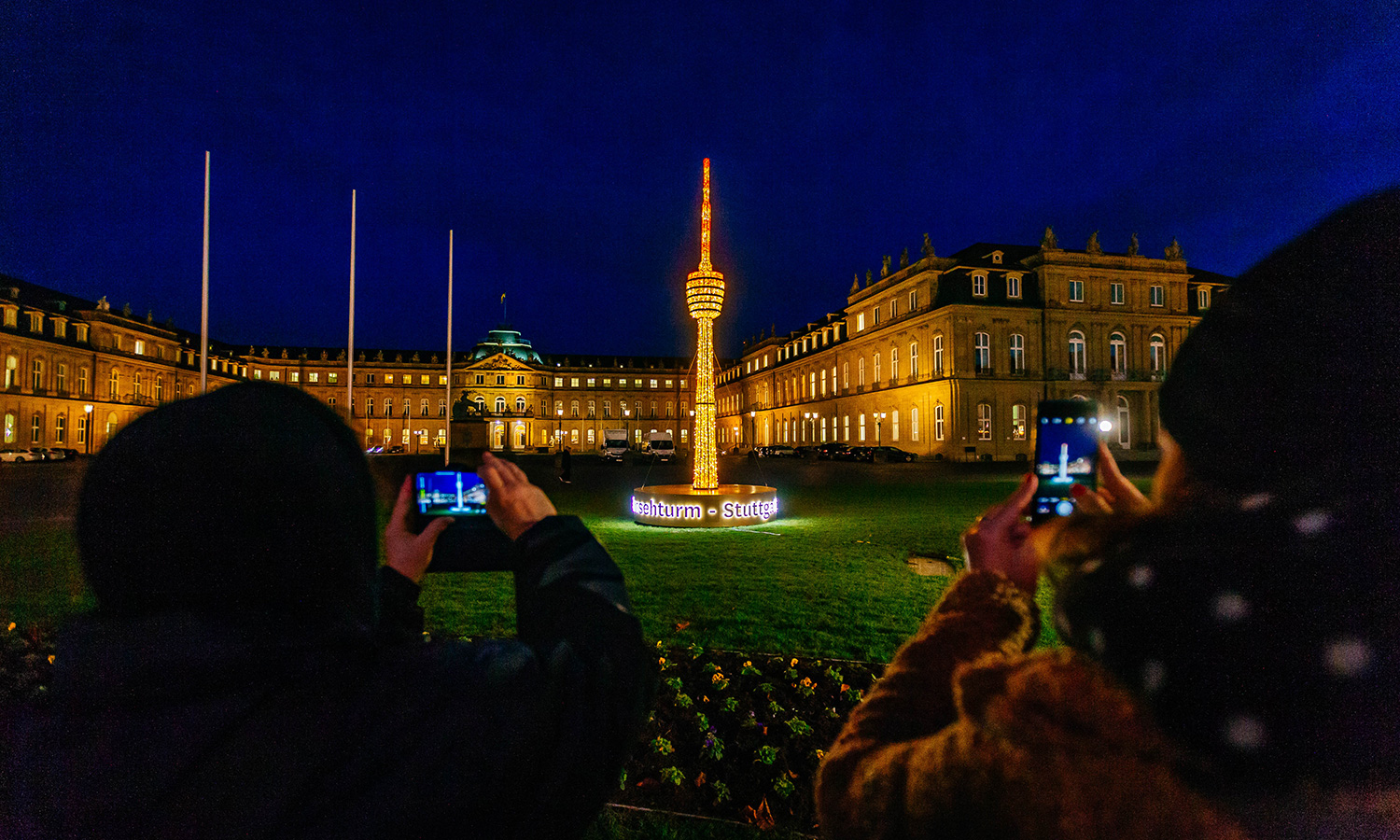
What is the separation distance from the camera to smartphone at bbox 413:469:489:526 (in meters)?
1.47

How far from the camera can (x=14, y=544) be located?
10000 mm

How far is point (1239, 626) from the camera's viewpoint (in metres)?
0.77

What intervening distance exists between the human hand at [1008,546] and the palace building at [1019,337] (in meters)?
36.6

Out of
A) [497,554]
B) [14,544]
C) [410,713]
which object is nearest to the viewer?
[410,713]

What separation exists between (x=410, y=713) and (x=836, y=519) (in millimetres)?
13065

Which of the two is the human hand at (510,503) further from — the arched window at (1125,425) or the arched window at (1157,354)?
the arched window at (1157,354)

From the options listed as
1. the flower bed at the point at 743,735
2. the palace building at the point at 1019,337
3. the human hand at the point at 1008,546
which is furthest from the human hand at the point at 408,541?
the palace building at the point at 1019,337

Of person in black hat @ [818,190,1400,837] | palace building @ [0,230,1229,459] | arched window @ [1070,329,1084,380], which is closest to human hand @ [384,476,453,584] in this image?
person in black hat @ [818,190,1400,837]

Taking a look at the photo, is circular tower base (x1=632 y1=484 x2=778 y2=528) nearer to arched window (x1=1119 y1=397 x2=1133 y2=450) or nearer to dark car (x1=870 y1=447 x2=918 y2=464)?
arched window (x1=1119 y1=397 x2=1133 y2=450)

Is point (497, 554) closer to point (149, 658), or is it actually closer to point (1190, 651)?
point (149, 658)

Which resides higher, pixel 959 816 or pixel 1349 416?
pixel 1349 416

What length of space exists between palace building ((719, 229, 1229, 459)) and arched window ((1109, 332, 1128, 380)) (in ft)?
0.19

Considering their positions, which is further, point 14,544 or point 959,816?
point 14,544

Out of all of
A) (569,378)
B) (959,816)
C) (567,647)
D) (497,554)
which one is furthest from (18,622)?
(569,378)
